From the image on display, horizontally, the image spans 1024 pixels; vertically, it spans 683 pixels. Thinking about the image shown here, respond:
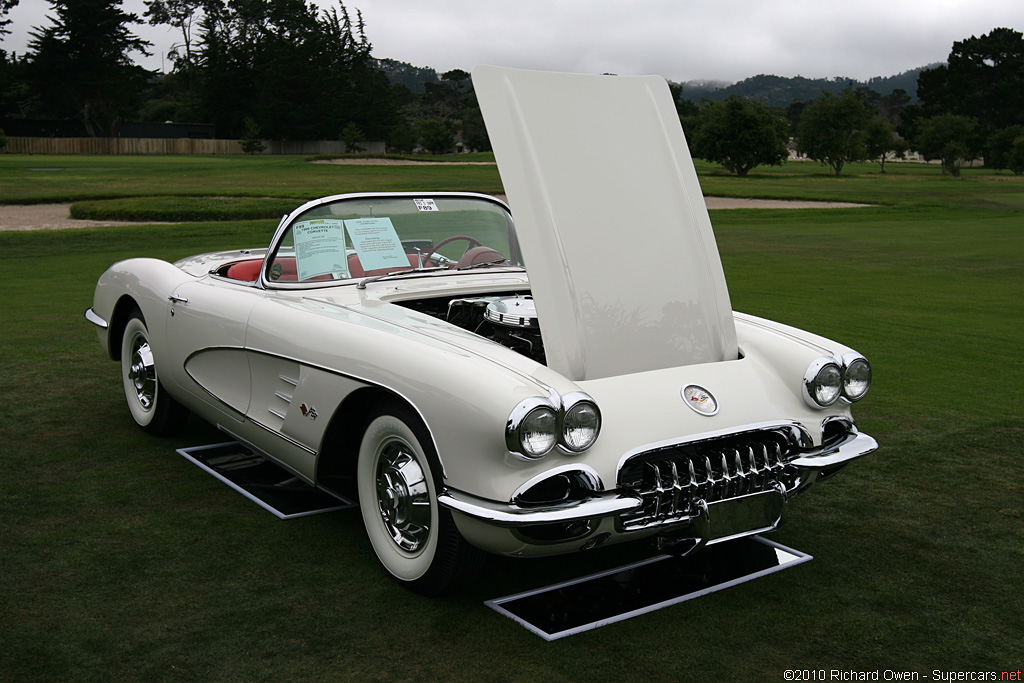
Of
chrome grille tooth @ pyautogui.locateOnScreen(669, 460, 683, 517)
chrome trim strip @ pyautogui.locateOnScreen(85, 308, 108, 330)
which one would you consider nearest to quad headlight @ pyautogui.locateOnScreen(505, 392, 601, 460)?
chrome grille tooth @ pyautogui.locateOnScreen(669, 460, 683, 517)

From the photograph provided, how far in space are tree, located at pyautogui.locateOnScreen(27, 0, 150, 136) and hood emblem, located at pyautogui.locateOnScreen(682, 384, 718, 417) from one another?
3249 inches

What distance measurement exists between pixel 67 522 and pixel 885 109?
617 ft

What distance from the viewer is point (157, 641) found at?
116 inches

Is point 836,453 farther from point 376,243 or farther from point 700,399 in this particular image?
point 376,243

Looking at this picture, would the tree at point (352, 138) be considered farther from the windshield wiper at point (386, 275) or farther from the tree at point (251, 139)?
the windshield wiper at point (386, 275)

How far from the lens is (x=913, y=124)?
3848 inches

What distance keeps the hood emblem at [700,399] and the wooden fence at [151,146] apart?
78248 millimetres

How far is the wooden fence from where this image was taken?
72125 mm

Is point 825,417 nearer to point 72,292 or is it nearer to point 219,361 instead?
point 219,361

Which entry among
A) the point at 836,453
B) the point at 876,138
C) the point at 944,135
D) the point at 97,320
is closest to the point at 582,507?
the point at 836,453

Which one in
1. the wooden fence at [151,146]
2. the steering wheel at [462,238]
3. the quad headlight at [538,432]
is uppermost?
the wooden fence at [151,146]

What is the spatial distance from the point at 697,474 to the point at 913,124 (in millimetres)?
105910

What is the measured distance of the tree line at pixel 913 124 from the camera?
64.7 metres

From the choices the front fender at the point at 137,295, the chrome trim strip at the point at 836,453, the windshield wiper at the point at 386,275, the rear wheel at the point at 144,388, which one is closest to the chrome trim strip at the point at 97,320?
the front fender at the point at 137,295
